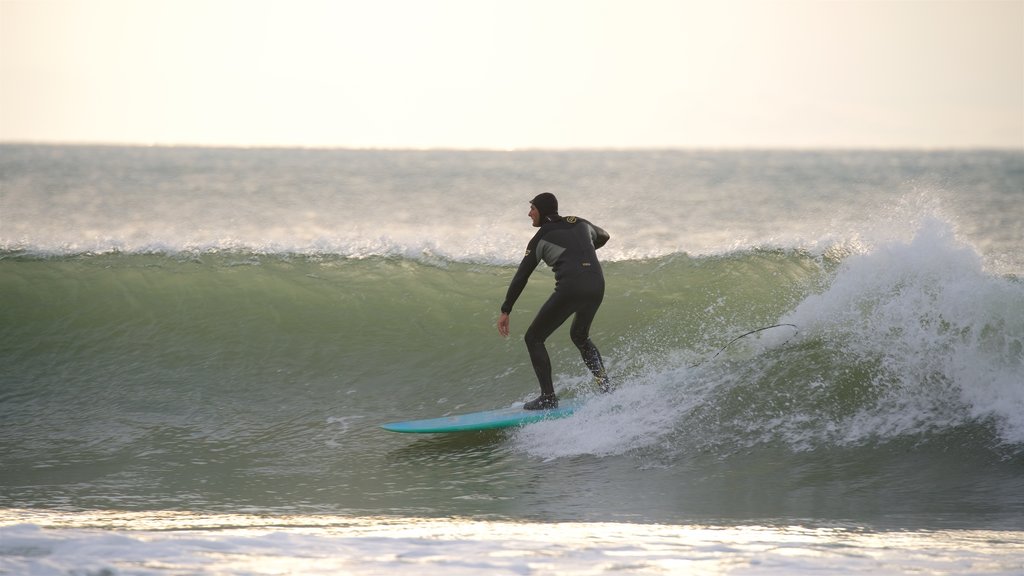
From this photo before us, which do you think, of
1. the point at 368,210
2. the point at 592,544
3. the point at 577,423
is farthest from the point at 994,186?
the point at 592,544

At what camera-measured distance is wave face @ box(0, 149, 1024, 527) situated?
5.94 meters

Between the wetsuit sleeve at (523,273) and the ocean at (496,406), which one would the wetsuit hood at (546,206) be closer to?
the wetsuit sleeve at (523,273)

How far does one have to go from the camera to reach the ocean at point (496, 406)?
4270mm

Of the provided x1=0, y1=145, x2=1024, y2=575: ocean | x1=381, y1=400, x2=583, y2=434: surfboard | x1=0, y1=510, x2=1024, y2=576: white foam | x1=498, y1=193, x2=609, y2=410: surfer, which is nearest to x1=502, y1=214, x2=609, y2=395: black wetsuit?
x1=498, y1=193, x2=609, y2=410: surfer

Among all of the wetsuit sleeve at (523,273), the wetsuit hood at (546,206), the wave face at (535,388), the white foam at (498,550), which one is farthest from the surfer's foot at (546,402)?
the white foam at (498,550)

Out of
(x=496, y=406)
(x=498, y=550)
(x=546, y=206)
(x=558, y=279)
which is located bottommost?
(x=496, y=406)

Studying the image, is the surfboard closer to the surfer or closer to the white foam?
the surfer

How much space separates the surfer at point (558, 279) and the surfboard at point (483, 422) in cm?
7

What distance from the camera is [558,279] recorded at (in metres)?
6.88

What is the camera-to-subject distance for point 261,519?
17.3ft

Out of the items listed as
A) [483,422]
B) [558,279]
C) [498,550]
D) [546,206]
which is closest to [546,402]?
[483,422]

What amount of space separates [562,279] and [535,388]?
150cm

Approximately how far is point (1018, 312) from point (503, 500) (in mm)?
4074

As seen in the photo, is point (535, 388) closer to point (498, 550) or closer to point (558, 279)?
point (558, 279)
